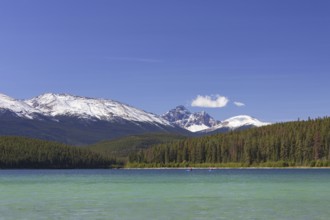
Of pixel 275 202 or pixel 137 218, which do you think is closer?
pixel 137 218

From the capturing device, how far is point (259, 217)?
46062mm

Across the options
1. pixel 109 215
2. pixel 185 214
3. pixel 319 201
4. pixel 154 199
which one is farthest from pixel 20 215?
pixel 319 201

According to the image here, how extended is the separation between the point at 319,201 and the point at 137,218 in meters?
22.2

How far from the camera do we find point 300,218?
45.3 m

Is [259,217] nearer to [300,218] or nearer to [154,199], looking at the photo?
[300,218]

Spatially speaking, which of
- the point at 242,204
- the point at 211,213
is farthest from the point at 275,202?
the point at 211,213

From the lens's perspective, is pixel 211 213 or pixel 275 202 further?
pixel 275 202

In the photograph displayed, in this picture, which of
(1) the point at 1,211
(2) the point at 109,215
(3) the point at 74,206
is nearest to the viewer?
(2) the point at 109,215

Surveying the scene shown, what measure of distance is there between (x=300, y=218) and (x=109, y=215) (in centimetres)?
1532

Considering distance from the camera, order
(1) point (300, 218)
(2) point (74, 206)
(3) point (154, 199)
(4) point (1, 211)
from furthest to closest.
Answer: (3) point (154, 199)
(2) point (74, 206)
(4) point (1, 211)
(1) point (300, 218)

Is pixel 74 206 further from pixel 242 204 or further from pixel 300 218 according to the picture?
pixel 300 218

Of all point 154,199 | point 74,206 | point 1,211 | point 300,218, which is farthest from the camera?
point 154,199

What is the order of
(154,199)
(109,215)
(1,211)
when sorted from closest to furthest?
(109,215) → (1,211) → (154,199)

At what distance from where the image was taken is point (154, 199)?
6500 cm
